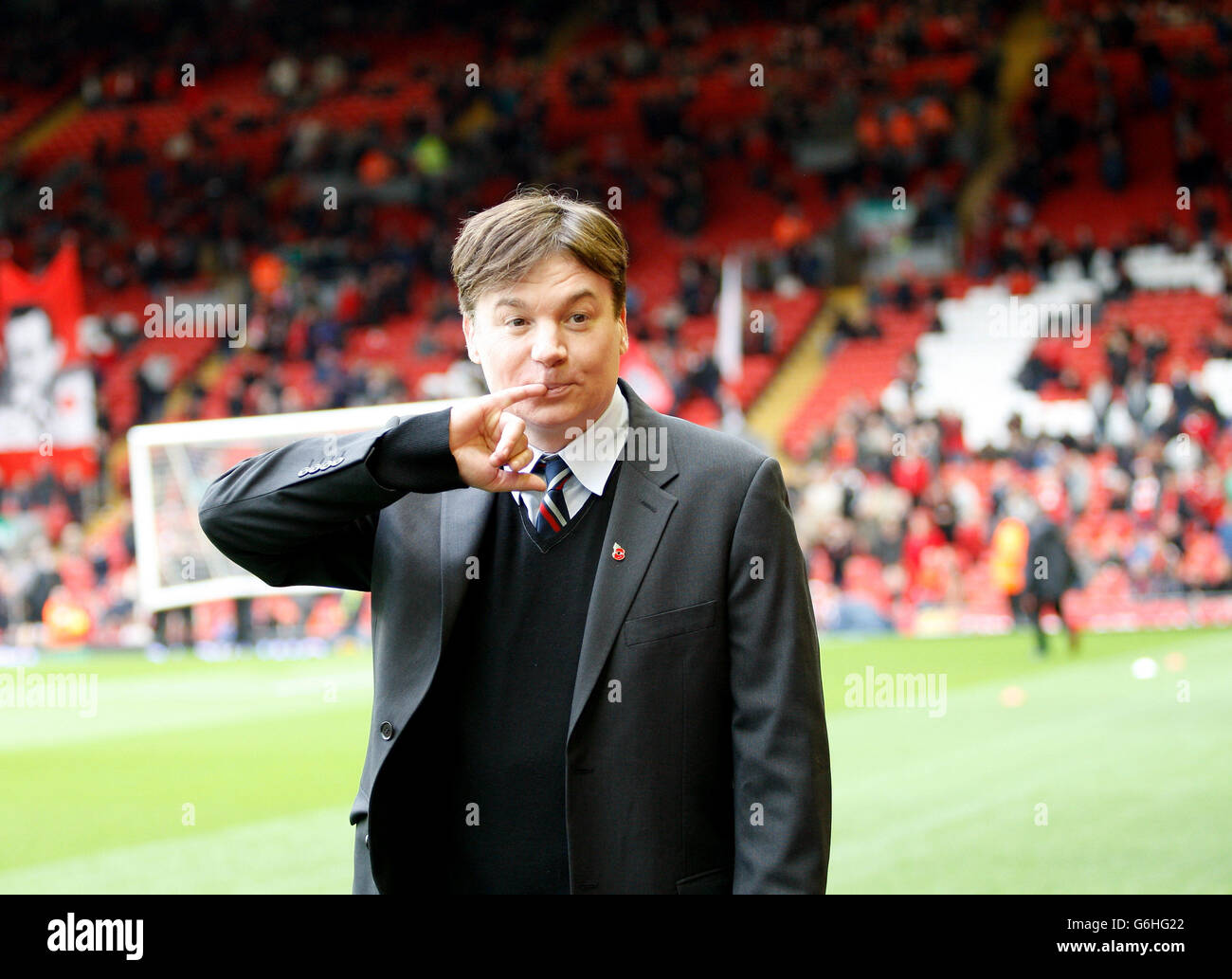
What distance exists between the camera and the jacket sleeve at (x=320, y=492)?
2.65 m

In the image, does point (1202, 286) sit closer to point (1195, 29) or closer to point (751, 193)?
point (1195, 29)

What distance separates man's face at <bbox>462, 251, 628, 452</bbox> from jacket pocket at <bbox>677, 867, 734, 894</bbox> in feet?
2.79

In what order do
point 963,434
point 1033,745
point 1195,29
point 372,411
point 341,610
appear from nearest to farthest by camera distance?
point 1033,745 → point 372,411 → point 341,610 → point 963,434 → point 1195,29

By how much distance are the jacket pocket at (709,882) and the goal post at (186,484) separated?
14143mm

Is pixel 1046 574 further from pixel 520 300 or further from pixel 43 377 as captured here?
pixel 43 377

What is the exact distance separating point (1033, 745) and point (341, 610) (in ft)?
37.9

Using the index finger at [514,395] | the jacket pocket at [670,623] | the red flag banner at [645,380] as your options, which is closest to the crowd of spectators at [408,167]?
the red flag banner at [645,380]

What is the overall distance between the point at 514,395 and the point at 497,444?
91 mm

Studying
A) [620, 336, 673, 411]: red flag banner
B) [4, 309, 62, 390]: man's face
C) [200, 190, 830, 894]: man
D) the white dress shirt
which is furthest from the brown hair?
[4, 309, 62, 390]: man's face

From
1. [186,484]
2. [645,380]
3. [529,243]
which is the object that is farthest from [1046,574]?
[529,243]

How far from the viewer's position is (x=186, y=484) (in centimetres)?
1767

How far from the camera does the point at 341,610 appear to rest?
64.9ft

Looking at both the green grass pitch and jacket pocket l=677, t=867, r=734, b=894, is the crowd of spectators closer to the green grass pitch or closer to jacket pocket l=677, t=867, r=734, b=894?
the green grass pitch
